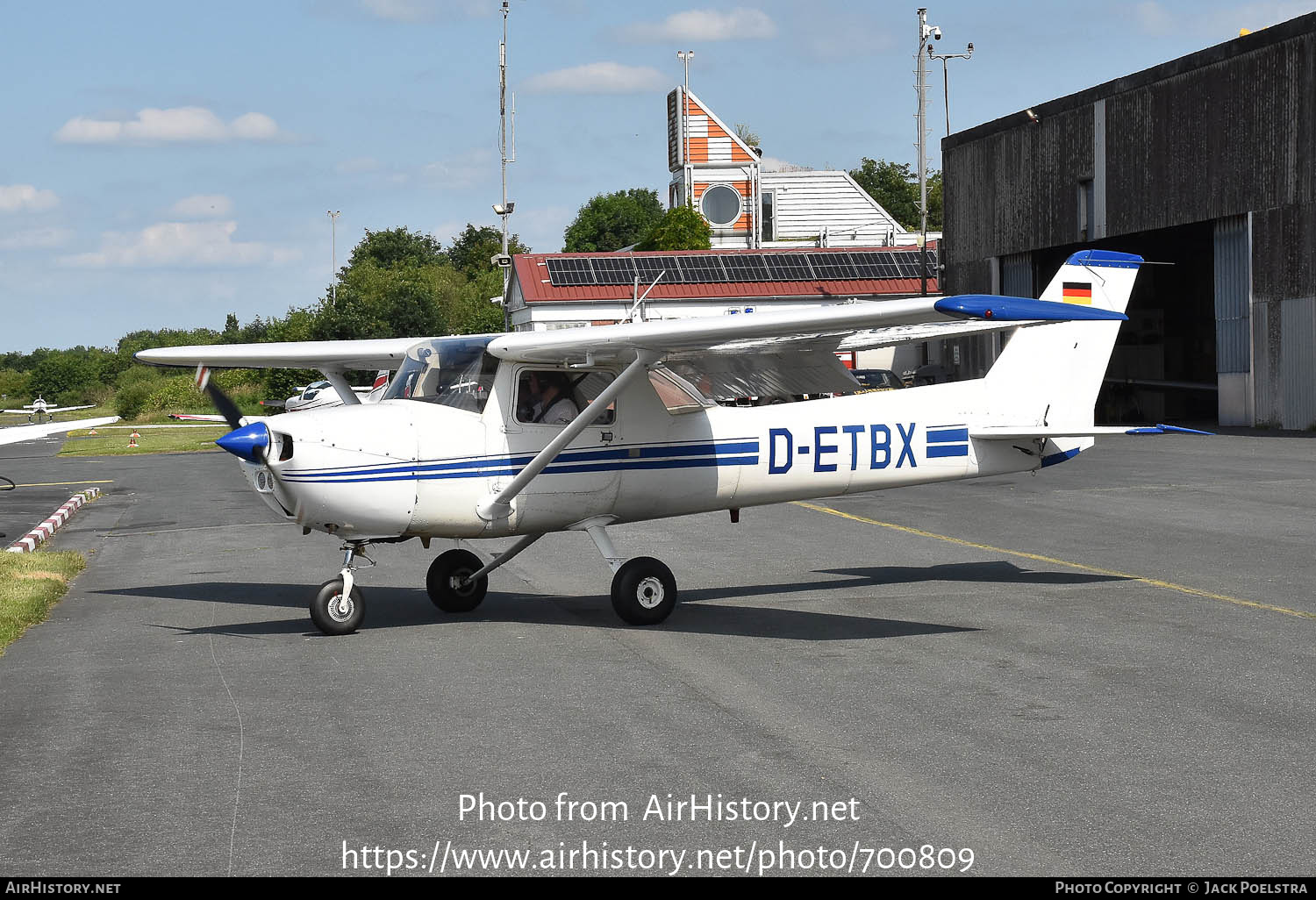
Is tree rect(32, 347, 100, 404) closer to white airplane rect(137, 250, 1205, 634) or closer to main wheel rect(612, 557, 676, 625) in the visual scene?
white airplane rect(137, 250, 1205, 634)

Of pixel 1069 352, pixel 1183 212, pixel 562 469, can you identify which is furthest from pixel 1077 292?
pixel 1183 212

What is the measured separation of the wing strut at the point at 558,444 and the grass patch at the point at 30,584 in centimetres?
368

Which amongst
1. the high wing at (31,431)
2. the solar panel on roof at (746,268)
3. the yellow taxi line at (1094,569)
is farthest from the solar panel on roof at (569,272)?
the yellow taxi line at (1094,569)

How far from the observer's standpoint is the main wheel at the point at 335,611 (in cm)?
987

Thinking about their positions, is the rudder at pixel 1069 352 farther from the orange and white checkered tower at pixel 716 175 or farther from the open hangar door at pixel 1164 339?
the orange and white checkered tower at pixel 716 175

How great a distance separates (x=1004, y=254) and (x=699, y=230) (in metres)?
25.1

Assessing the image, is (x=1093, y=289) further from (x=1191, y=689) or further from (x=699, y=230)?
(x=699, y=230)

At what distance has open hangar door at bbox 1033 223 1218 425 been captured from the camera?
139 feet

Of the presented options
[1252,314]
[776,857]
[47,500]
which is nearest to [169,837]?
[776,857]

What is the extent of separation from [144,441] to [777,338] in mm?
41810

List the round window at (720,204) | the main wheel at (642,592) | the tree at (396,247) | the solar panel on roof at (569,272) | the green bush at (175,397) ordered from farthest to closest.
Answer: the tree at (396,247)
the green bush at (175,397)
the round window at (720,204)
the solar panel on roof at (569,272)
the main wheel at (642,592)

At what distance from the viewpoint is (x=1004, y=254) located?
141ft

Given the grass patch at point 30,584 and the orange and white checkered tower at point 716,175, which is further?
the orange and white checkered tower at point 716,175

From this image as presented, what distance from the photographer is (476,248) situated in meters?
122
